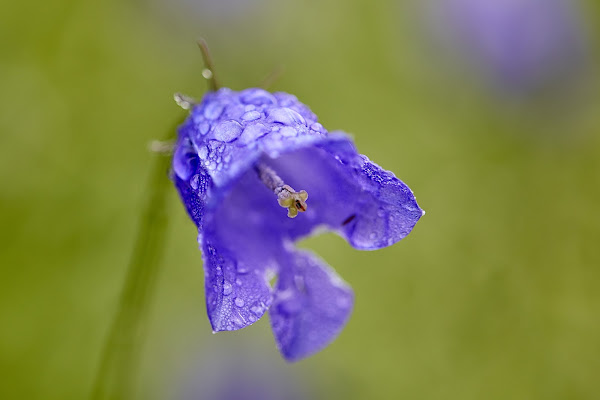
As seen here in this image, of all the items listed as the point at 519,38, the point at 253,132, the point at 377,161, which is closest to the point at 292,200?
the point at 253,132

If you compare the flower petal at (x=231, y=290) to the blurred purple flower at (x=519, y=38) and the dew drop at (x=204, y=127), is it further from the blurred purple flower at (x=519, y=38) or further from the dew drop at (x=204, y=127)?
the blurred purple flower at (x=519, y=38)

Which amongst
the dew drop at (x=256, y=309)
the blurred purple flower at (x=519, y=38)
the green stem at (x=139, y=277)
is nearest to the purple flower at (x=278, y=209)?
the dew drop at (x=256, y=309)

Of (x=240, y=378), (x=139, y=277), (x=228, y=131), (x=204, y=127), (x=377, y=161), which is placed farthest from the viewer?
(x=377, y=161)

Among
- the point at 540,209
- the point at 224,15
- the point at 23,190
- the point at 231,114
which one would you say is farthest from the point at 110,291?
the point at 540,209

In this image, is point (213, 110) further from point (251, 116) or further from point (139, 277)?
point (139, 277)

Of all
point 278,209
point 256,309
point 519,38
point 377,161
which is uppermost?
point 519,38

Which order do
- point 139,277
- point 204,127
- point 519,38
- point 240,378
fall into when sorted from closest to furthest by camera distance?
point 204,127
point 139,277
point 240,378
point 519,38
